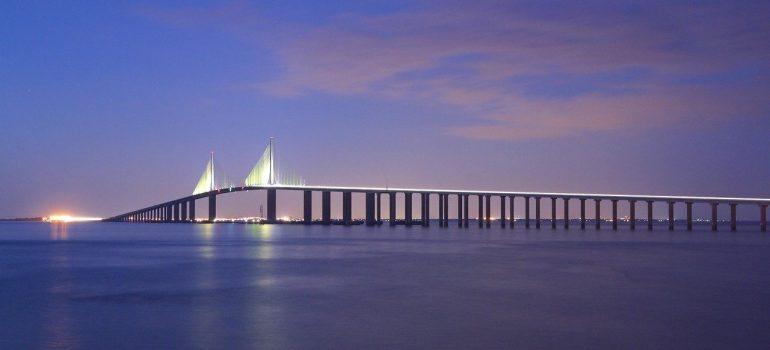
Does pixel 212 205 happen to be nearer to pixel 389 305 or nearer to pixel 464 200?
pixel 464 200

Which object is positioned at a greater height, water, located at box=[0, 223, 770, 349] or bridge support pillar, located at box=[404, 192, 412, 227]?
bridge support pillar, located at box=[404, 192, 412, 227]

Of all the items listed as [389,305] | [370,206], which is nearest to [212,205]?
[370,206]

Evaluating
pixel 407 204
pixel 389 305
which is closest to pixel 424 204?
pixel 407 204

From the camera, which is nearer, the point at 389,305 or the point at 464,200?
the point at 389,305

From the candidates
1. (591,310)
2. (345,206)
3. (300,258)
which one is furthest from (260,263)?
(345,206)

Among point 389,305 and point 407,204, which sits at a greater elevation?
point 407,204

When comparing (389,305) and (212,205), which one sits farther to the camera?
(212,205)

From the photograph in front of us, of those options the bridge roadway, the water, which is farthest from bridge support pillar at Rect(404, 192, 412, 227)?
the water

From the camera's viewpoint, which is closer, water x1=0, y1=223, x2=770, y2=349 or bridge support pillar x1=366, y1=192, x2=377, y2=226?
water x1=0, y1=223, x2=770, y2=349

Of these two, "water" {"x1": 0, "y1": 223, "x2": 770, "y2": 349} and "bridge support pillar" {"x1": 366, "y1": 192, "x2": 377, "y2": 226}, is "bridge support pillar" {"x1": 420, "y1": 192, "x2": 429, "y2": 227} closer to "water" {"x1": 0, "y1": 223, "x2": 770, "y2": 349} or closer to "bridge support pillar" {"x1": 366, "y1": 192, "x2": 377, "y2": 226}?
"bridge support pillar" {"x1": 366, "y1": 192, "x2": 377, "y2": 226}

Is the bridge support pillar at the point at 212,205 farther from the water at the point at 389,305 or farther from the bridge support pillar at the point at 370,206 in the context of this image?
the water at the point at 389,305

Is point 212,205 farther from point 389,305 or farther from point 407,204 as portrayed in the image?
point 389,305
